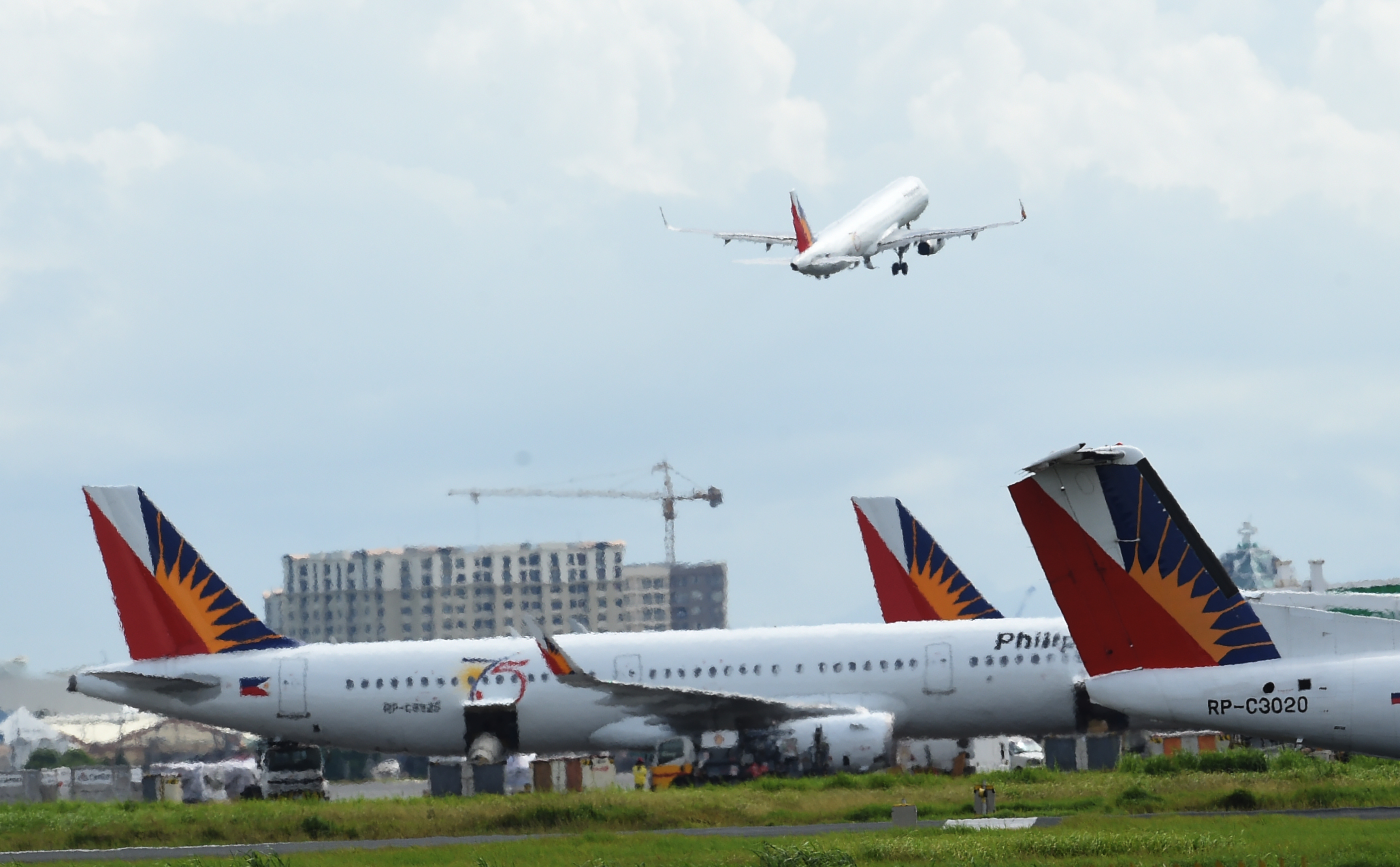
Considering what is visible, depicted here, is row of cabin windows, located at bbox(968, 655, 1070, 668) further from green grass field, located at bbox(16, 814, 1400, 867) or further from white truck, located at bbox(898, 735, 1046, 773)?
green grass field, located at bbox(16, 814, 1400, 867)

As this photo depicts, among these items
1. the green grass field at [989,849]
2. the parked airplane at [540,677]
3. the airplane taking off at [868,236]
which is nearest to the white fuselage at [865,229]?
the airplane taking off at [868,236]

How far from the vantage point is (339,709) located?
1757 inches

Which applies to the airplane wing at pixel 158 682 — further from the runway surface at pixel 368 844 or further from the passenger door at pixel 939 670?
the passenger door at pixel 939 670

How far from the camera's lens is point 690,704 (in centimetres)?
4181

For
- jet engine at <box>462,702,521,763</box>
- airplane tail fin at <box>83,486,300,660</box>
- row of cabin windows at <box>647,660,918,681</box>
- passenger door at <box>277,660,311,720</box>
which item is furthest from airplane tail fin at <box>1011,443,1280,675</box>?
airplane tail fin at <box>83,486,300,660</box>

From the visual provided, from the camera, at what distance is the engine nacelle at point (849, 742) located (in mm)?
40375

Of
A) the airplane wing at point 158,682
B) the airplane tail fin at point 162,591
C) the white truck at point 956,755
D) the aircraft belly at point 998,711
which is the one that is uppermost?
the airplane tail fin at point 162,591

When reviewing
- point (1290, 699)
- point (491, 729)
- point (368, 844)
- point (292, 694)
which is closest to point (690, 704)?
point (491, 729)

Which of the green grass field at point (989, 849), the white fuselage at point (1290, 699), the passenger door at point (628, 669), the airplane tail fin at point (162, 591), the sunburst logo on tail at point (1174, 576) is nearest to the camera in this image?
the green grass field at point (989, 849)

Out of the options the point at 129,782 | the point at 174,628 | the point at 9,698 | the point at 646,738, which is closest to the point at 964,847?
the point at 646,738

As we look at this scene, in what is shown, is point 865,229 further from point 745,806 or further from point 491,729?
point 745,806

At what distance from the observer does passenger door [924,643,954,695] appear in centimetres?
4119

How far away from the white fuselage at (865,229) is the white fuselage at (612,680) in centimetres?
2735

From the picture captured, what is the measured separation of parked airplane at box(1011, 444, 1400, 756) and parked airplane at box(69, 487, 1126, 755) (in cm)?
1648
